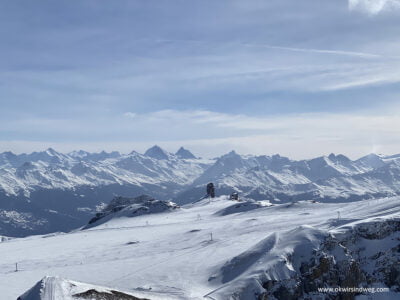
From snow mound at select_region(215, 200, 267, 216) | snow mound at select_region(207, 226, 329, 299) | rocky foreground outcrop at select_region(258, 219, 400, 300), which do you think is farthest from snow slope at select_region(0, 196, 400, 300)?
snow mound at select_region(215, 200, 267, 216)

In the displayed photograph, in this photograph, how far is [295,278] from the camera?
4038 cm

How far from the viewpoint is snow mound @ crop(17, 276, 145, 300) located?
101 feet

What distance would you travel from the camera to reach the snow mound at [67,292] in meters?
30.7

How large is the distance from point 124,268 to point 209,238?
16.2 metres

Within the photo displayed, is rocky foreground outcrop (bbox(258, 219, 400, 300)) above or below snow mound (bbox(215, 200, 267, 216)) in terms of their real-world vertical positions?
above

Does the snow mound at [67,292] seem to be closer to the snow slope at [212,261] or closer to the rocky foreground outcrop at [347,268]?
the snow slope at [212,261]

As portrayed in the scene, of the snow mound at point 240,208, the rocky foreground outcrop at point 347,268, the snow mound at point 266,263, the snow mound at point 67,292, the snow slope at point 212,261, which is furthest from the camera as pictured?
the snow mound at point 240,208

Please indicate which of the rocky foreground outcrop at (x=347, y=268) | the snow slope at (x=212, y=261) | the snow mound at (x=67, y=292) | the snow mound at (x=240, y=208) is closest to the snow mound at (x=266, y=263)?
the snow slope at (x=212, y=261)

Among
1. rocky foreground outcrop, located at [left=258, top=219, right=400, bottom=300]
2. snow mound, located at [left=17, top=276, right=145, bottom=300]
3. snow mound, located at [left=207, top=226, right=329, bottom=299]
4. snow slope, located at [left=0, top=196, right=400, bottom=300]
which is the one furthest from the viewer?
rocky foreground outcrop, located at [left=258, top=219, right=400, bottom=300]

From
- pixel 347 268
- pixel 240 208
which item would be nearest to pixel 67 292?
pixel 347 268

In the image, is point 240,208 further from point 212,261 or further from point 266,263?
point 266,263

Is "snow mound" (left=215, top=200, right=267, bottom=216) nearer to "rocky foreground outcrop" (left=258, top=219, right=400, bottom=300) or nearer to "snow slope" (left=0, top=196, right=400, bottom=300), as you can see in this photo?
"snow slope" (left=0, top=196, right=400, bottom=300)

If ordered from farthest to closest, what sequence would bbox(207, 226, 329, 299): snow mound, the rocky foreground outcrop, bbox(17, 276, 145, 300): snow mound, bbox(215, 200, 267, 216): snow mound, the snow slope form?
bbox(215, 200, 267, 216): snow mound, the rocky foreground outcrop, the snow slope, bbox(207, 226, 329, 299): snow mound, bbox(17, 276, 145, 300): snow mound

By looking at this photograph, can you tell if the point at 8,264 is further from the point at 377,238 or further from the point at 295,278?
the point at 377,238
